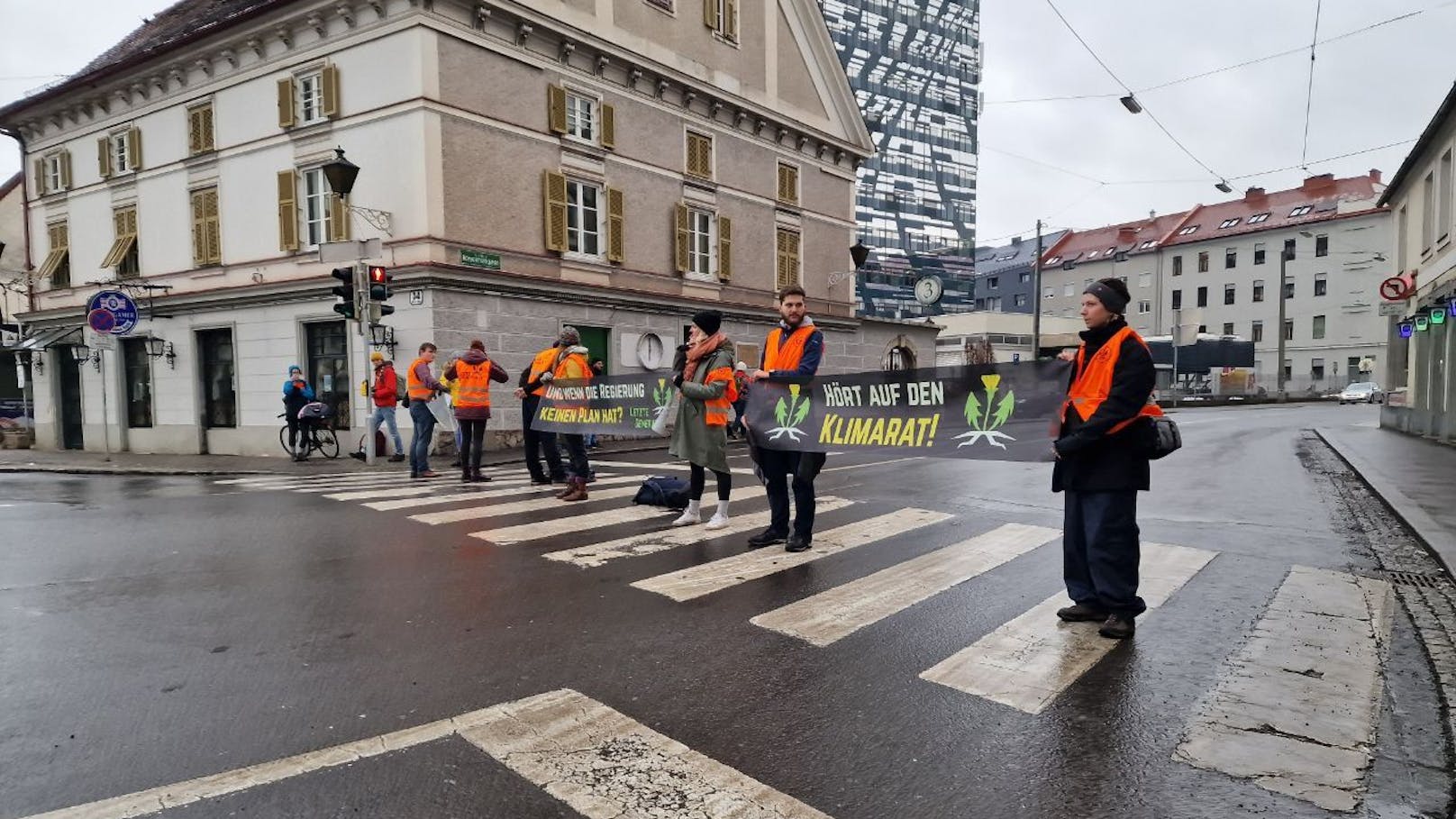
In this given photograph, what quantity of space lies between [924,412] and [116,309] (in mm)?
16110

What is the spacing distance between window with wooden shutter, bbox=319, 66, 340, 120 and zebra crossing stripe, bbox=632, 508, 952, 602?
50.5ft

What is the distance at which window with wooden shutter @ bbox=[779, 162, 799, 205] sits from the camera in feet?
82.9

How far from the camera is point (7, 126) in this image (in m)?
23.7

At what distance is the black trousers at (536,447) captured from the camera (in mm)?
10219

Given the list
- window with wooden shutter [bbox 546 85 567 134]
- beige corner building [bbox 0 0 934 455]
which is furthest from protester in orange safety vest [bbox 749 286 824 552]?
window with wooden shutter [bbox 546 85 567 134]

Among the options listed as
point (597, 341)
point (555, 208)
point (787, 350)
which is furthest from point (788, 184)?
point (787, 350)

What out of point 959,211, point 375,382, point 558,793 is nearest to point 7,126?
point 375,382

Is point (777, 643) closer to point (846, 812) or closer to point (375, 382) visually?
point (846, 812)

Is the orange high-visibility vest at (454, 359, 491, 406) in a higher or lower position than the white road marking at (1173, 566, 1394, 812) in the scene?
higher

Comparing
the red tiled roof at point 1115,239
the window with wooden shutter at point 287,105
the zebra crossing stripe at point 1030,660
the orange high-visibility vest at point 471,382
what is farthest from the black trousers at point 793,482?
the red tiled roof at point 1115,239

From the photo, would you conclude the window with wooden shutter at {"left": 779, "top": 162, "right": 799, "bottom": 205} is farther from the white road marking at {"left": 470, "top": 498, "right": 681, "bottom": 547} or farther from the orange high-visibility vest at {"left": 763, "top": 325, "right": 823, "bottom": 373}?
the orange high-visibility vest at {"left": 763, "top": 325, "right": 823, "bottom": 373}

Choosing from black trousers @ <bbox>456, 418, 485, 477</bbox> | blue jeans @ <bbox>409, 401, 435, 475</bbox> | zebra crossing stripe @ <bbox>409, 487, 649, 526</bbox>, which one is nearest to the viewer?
zebra crossing stripe @ <bbox>409, 487, 649, 526</bbox>

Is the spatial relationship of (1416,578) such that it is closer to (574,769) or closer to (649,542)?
(649,542)

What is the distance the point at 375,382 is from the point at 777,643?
1182cm
